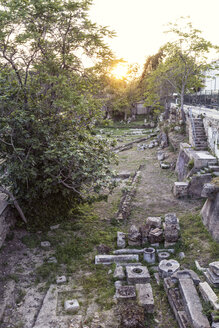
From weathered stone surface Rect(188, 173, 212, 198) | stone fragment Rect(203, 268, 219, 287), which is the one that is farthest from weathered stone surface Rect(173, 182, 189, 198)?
stone fragment Rect(203, 268, 219, 287)

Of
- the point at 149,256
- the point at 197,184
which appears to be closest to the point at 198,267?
the point at 149,256

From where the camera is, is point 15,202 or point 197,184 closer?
point 15,202

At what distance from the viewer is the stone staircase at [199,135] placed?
49.4 feet

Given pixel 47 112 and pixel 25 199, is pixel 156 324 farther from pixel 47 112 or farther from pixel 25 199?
pixel 47 112

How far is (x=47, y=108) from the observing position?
8672 millimetres

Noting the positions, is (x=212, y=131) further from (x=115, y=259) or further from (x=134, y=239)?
(x=115, y=259)

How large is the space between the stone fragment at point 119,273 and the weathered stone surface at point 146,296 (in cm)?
61

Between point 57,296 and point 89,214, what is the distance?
4.31m

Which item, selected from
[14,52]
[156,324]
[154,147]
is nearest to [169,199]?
[156,324]

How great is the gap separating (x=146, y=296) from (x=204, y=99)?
17.7 metres

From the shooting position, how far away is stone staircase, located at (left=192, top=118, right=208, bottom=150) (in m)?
15.1

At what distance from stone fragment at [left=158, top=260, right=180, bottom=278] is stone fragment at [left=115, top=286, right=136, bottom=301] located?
3.09 feet

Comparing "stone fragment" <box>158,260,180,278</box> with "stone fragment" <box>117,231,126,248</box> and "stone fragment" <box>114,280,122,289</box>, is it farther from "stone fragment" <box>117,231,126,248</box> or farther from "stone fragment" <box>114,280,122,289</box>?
"stone fragment" <box>117,231,126,248</box>

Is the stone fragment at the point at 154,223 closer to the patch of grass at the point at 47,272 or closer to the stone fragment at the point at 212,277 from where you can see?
the stone fragment at the point at 212,277
